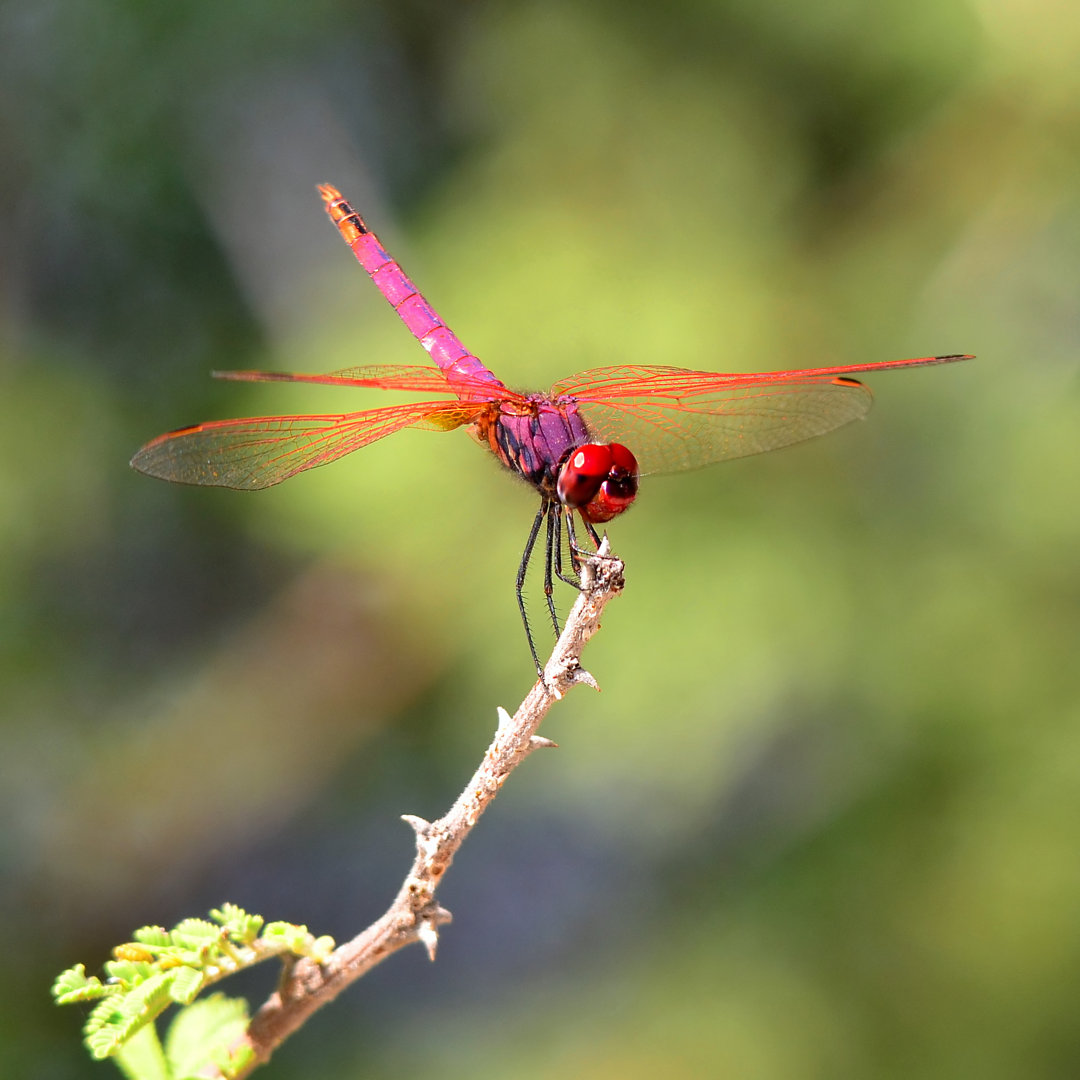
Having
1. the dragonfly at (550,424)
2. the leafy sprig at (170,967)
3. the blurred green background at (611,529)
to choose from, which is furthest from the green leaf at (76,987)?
the blurred green background at (611,529)

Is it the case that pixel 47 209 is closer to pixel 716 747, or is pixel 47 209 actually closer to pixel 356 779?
pixel 356 779

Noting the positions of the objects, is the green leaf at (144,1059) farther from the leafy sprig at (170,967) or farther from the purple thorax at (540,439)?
the purple thorax at (540,439)

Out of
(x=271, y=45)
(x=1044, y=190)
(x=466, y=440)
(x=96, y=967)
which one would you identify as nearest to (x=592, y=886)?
(x=96, y=967)

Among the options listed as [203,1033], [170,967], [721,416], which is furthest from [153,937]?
[721,416]

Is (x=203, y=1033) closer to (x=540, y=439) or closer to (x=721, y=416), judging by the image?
(x=540, y=439)

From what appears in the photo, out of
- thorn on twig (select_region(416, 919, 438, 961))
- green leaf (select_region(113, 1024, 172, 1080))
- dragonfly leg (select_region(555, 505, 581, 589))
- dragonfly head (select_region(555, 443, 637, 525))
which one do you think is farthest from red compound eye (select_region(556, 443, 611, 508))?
green leaf (select_region(113, 1024, 172, 1080))

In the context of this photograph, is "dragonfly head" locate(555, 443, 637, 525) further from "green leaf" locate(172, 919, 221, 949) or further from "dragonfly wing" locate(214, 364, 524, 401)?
"green leaf" locate(172, 919, 221, 949)
